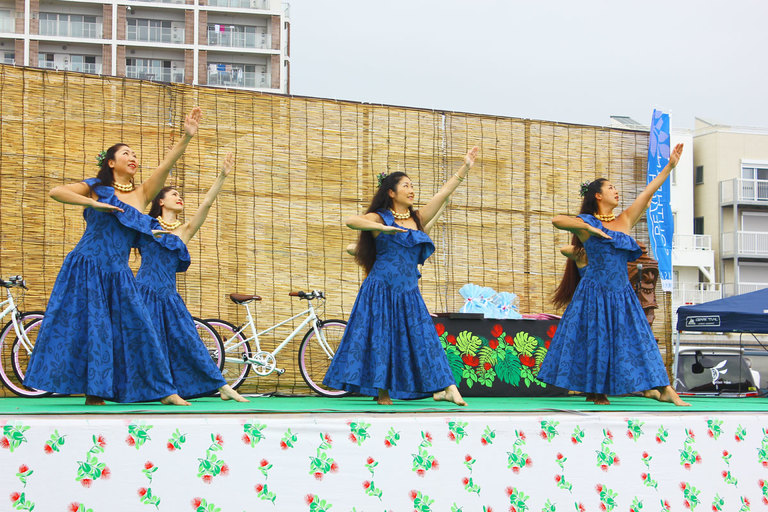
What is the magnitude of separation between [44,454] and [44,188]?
3924 mm

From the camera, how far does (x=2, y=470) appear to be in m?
3.61

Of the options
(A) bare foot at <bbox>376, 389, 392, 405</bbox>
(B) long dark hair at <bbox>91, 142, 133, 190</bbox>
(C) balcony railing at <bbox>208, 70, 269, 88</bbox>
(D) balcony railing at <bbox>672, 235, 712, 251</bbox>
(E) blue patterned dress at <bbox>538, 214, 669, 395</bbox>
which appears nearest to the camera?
(B) long dark hair at <bbox>91, 142, 133, 190</bbox>

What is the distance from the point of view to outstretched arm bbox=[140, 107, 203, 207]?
18.0ft

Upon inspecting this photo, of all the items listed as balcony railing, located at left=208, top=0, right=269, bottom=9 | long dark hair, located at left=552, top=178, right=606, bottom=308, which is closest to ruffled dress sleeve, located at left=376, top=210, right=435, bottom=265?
long dark hair, located at left=552, top=178, right=606, bottom=308

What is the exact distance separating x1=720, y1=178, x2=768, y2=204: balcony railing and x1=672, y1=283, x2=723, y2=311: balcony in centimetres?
343

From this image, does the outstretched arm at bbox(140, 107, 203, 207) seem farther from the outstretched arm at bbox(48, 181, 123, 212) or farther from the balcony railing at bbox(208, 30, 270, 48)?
the balcony railing at bbox(208, 30, 270, 48)

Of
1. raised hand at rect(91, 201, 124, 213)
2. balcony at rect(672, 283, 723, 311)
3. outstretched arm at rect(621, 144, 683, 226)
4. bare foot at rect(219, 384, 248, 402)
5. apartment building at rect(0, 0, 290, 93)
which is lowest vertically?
balcony at rect(672, 283, 723, 311)

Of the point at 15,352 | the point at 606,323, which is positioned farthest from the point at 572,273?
the point at 15,352

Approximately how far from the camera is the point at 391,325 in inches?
227

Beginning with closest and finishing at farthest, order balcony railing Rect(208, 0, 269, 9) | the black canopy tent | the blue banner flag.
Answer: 1. the blue banner flag
2. the black canopy tent
3. balcony railing Rect(208, 0, 269, 9)

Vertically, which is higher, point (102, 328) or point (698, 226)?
point (698, 226)

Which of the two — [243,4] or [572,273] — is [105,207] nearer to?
[572,273]

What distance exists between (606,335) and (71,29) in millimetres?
41777

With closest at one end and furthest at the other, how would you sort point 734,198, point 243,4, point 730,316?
point 730,316, point 734,198, point 243,4
